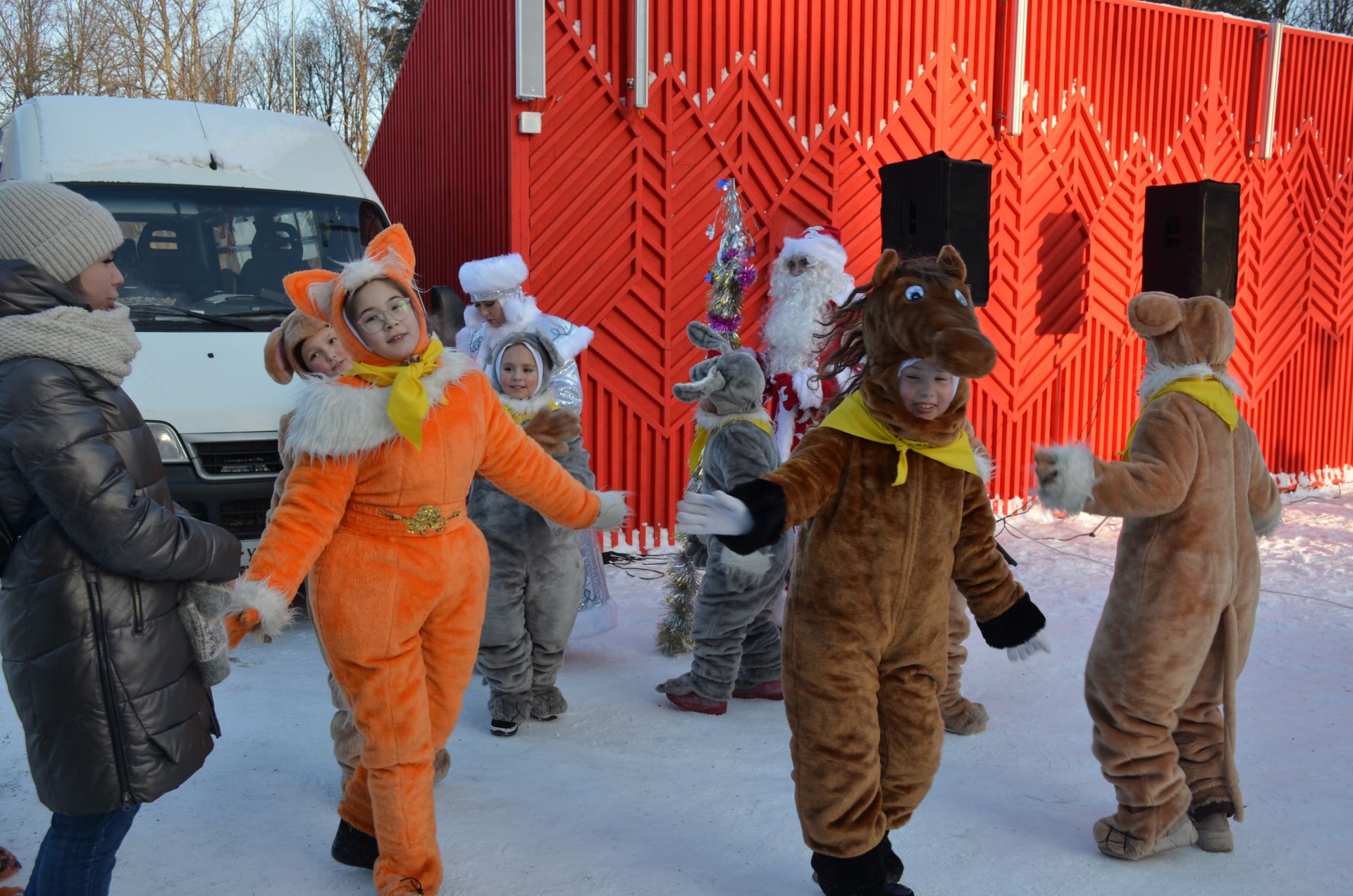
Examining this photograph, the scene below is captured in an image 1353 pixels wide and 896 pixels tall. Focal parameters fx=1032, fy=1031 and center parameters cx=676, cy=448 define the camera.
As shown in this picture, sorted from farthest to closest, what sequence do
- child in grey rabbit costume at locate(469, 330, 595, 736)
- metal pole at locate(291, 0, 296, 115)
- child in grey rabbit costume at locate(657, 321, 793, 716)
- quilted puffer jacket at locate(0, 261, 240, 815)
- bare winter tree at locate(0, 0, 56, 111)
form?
metal pole at locate(291, 0, 296, 115), bare winter tree at locate(0, 0, 56, 111), child in grey rabbit costume at locate(657, 321, 793, 716), child in grey rabbit costume at locate(469, 330, 595, 736), quilted puffer jacket at locate(0, 261, 240, 815)

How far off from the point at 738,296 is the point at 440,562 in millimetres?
2939

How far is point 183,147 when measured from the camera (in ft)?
19.4

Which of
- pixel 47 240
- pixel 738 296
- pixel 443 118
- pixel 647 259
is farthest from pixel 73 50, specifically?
pixel 47 240

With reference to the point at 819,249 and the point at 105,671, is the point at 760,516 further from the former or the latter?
the point at 819,249

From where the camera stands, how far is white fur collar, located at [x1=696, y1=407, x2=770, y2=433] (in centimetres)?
432

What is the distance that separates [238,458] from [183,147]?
2154mm

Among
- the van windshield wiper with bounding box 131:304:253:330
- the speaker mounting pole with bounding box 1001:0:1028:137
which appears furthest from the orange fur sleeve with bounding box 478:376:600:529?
the speaker mounting pole with bounding box 1001:0:1028:137

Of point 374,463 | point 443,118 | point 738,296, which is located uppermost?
point 443,118

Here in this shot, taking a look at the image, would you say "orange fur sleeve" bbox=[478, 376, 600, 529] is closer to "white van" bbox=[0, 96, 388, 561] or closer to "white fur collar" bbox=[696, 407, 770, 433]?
"white fur collar" bbox=[696, 407, 770, 433]

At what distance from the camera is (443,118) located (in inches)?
363

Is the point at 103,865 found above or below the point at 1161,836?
above

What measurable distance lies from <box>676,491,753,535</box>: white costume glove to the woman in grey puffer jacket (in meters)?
1.11

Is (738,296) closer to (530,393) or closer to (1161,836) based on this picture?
(530,393)

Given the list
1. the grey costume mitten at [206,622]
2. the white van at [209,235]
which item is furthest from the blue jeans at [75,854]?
the white van at [209,235]
